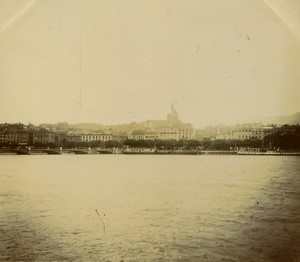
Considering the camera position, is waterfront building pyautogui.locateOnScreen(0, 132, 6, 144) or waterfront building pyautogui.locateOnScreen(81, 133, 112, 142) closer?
waterfront building pyautogui.locateOnScreen(81, 133, 112, 142)

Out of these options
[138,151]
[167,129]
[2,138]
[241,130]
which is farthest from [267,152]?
[2,138]

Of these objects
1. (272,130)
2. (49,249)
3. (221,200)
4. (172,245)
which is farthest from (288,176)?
(49,249)

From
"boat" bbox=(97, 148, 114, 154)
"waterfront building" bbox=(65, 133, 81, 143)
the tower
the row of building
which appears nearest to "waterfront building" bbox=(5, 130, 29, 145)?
the row of building

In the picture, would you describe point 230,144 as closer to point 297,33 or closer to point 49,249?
point 297,33

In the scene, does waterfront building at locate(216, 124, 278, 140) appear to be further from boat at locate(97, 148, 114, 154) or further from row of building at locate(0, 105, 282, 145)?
boat at locate(97, 148, 114, 154)

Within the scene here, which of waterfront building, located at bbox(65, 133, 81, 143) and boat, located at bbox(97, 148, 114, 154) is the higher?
waterfront building, located at bbox(65, 133, 81, 143)

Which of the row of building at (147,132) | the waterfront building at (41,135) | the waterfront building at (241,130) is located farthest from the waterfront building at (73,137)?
the waterfront building at (241,130)

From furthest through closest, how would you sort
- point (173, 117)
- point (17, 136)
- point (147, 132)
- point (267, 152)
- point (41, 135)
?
1. point (267, 152)
2. point (41, 135)
3. point (17, 136)
4. point (147, 132)
5. point (173, 117)

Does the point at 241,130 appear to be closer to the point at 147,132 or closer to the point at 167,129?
the point at 167,129
